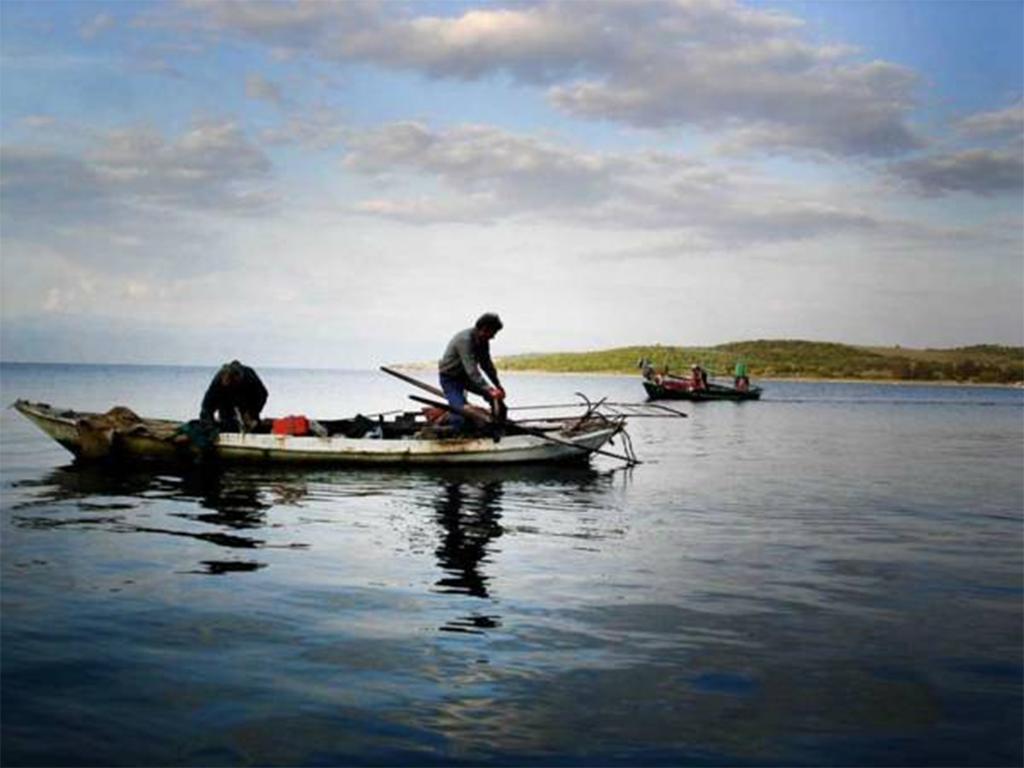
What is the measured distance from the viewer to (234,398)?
62.2ft

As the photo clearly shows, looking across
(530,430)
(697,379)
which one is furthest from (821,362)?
(530,430)

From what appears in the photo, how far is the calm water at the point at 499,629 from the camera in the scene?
5.42 meters

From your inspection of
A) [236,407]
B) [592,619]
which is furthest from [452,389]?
[592,619]

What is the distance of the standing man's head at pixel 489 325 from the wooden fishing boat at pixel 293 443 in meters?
2.63

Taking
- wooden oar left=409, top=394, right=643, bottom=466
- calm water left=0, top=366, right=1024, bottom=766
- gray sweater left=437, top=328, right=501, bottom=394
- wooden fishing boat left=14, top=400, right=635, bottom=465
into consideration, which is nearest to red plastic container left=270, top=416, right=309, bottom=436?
wooden fishing boat left=14, top=400, right=635, bottom=465

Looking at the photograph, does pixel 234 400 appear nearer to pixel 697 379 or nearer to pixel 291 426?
pixel 291 426

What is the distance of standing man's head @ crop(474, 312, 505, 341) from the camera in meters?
17.7

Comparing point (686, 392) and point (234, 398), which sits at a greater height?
point (234, 398)

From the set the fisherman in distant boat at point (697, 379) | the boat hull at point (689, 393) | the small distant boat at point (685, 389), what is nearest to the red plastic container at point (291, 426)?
the small distant boat at point (685, 389)

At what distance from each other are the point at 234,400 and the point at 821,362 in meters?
154

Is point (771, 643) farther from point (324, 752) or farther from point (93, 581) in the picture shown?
point (93, 581)

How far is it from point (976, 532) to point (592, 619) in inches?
335

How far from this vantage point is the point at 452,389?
62.7ft

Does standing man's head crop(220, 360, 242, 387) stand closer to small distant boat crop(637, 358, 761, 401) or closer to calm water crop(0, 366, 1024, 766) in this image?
calm water crop(0, 366, 1024, 766)
